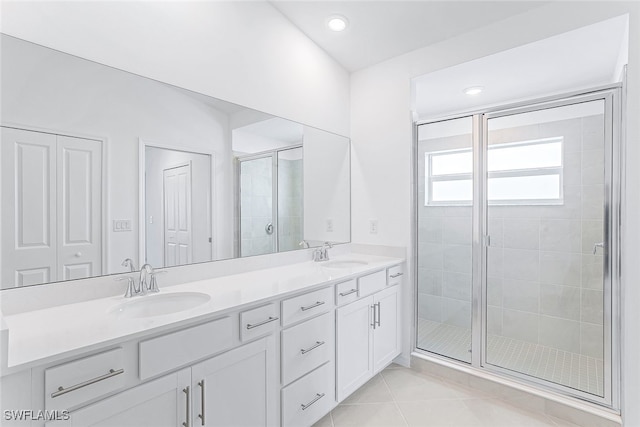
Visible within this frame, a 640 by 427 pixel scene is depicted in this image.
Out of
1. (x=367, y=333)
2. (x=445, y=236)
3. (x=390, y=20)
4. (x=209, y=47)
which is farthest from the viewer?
(x=445, y=236)

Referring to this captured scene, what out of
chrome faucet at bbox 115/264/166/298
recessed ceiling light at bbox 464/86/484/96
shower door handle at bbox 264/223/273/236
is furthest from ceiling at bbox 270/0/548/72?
chrome faucet at bbox 115/264/166/298

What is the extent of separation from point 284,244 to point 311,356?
34.4 inches

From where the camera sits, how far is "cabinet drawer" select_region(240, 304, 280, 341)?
53.2 inches

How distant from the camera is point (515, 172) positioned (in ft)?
7.57

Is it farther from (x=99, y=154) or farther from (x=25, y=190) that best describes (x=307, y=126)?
(x=25, y=190)

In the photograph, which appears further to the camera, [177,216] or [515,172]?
[515,172]

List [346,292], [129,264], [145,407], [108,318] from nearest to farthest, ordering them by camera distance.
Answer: [145,407], [108,318], [129,264], [346,292]

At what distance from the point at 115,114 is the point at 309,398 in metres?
1.73

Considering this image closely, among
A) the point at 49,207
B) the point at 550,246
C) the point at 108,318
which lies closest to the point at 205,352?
the point at 108,318

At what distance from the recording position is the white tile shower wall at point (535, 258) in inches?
79.5

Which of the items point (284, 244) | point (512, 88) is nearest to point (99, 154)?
point (284, 244)

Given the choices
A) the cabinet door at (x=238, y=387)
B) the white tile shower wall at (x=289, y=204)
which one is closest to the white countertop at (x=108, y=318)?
the cabinet door at (x=238, y=387)

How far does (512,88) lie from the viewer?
108 inches

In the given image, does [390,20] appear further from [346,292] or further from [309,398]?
[309,398]
